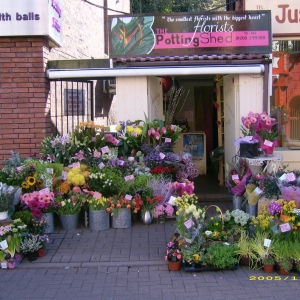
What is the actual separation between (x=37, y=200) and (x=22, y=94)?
7.81 ft

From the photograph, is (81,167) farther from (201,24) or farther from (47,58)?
(201,24)

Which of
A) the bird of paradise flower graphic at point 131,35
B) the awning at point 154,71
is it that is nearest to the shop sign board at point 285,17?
the awning at point 154,71

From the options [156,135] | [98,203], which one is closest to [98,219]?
[98,203]

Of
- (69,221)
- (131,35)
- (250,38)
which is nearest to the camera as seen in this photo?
(69,221)

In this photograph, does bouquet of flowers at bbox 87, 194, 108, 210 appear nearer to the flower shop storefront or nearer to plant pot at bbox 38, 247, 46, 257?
the flower shop storefront

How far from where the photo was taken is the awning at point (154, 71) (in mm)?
7871

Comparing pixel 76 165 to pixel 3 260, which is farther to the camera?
pixel 76 165

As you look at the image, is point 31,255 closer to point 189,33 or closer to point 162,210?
point 162,210

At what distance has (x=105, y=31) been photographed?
47.7ft

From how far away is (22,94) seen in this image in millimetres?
7973

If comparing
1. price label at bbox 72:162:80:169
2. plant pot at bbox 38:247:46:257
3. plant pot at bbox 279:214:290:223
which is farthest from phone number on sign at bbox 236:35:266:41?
plant pot at bbox 38:247:46:257

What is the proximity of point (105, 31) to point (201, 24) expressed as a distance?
22.9 ft

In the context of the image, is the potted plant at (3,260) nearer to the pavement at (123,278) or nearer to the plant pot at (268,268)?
the pavement at (123,278)

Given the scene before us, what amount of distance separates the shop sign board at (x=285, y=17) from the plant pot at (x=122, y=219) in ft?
14.7
